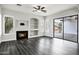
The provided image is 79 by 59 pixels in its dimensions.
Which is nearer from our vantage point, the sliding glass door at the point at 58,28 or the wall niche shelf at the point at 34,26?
the sliding glass door at the point at 58,28

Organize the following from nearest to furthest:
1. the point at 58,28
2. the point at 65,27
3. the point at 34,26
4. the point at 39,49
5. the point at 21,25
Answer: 1. the point at 39,49
2. the point at 65,27
3. the point at 21,25
4. the point at 58,28
5. the point at 34,26

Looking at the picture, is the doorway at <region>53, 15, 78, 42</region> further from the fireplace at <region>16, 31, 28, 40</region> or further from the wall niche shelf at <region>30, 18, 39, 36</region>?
the fireplace at <region>16, 31, 28, 40</region>

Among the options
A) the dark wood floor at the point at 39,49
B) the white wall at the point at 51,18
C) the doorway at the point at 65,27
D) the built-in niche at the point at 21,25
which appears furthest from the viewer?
the built-in niche at the point at 21,25

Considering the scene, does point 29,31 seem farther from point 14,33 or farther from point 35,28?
point 14,33

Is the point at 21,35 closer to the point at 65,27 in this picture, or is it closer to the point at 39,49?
the point at 39,49

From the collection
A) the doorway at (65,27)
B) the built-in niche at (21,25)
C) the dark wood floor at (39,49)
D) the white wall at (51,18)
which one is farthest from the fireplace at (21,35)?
the doorway at (65,27)

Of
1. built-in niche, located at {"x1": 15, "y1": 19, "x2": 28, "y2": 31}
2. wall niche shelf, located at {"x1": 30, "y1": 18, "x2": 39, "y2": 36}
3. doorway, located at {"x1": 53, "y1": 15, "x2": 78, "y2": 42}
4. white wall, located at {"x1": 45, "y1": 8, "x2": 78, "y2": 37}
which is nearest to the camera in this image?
white wall, located at {"x1": 45, "y1": 8, "x2": 78, "y2": 37}

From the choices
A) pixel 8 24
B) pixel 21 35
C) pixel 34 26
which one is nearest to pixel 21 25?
pixel 21 35

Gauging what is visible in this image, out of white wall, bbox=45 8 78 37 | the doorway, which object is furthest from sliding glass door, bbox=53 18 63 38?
white wall, bbox=45 8 78 37

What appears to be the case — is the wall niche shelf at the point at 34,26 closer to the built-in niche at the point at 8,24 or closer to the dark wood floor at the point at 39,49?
the built-in niche at the point at 8,24

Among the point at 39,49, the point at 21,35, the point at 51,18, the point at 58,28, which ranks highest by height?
the point at 51,18

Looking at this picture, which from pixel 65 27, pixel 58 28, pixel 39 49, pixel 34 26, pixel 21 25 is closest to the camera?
pixel 39 49
